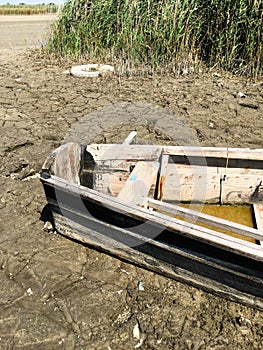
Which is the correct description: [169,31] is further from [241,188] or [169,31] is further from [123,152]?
[241,188]

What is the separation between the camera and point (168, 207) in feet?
7.39

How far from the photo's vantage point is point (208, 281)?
7.29 feet

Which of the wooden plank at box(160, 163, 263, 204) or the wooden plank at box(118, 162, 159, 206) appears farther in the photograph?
the wooden plank at box(160, 163, 263, 204)

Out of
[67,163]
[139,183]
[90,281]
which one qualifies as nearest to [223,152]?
[139,183]

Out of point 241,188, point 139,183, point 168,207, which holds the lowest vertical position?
point 241,188

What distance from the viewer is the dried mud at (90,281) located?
211cm

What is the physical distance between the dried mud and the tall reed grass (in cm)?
177

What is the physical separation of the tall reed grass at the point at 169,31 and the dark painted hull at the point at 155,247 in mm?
4955

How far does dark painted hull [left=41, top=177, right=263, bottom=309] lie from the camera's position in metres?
2.04

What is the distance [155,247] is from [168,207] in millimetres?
262

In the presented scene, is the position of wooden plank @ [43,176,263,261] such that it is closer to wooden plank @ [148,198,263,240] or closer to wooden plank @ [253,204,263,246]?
wooden plank @ [148,198,263,240]

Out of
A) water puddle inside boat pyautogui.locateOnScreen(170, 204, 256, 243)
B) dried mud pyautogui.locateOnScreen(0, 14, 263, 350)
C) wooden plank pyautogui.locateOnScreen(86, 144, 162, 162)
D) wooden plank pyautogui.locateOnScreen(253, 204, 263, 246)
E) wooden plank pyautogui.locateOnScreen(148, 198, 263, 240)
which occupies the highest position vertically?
wooden plank pyautogui.locateOnScreen(148, 198, 263, 240)

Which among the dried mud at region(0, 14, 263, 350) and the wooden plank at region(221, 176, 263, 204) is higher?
the wooden plank at region(221, 176, 263, 204)

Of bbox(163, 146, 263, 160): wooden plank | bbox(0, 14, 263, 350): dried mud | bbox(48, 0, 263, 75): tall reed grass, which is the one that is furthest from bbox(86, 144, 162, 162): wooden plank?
bbox(48, 0, 263, 75): tall reed grass
